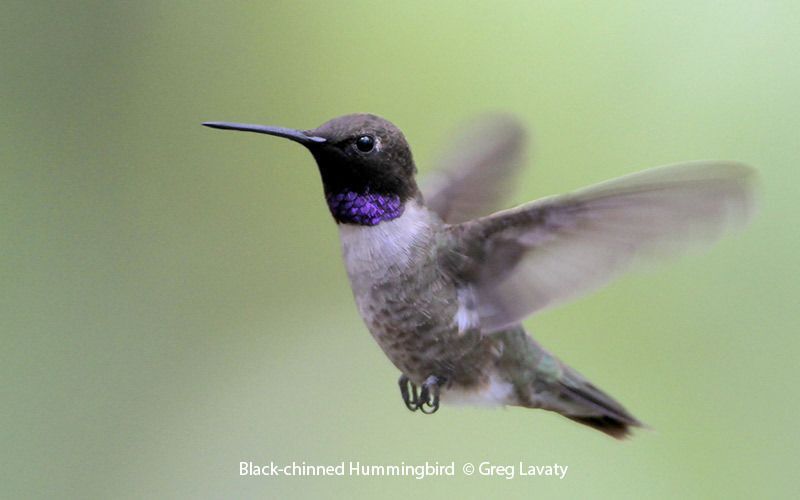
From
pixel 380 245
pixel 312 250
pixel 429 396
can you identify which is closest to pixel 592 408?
pixel 429 396

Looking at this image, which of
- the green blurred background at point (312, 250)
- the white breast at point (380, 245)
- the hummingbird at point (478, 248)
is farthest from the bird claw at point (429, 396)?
the green blurred background at point (312, 250)

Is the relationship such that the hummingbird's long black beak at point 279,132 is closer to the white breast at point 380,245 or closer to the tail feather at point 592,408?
the white breast at point 380,245

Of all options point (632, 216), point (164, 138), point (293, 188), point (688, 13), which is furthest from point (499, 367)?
point (164, 138)

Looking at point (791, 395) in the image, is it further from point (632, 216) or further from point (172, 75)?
point (172, 75)

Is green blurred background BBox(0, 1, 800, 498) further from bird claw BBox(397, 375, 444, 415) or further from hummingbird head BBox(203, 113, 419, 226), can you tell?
hummingbird head BBox(203, 113, 419, 226)

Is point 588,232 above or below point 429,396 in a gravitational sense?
above

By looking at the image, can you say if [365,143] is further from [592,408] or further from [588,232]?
[592,408]

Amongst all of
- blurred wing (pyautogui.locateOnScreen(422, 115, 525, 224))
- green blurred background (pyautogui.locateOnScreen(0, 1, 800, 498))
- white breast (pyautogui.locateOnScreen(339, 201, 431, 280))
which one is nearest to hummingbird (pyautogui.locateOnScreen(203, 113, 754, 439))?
white breast (pyautogui.locateOnScreen(339, 201, 431, 280))
